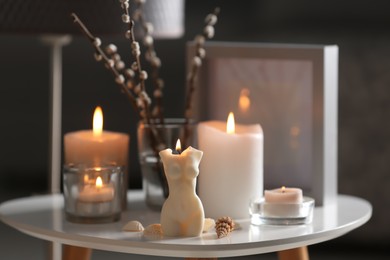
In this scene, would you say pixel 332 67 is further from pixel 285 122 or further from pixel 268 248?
pixel 268 248

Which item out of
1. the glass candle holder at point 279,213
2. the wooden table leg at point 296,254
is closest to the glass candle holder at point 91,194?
the glass candle holder at point 279,213

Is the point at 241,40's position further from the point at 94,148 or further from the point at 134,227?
the point at 134,227

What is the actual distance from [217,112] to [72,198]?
43cm

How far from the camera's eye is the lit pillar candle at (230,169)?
1.26 metres

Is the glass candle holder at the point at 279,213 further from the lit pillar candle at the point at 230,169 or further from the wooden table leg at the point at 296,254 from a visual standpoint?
the wooden table leg at the point at 296,254

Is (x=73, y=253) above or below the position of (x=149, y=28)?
below

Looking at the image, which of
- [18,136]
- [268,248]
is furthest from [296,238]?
[18,136]

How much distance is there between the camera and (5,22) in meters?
1.48

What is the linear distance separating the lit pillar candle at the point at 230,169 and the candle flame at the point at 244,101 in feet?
0.84

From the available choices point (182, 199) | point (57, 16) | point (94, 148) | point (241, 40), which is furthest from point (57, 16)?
point (241, 40)

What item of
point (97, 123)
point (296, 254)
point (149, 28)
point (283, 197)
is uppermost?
point (149, 28)

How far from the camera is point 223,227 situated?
44.3 inches

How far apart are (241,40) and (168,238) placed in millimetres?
1483

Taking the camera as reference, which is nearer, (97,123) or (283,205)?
(283,205)
